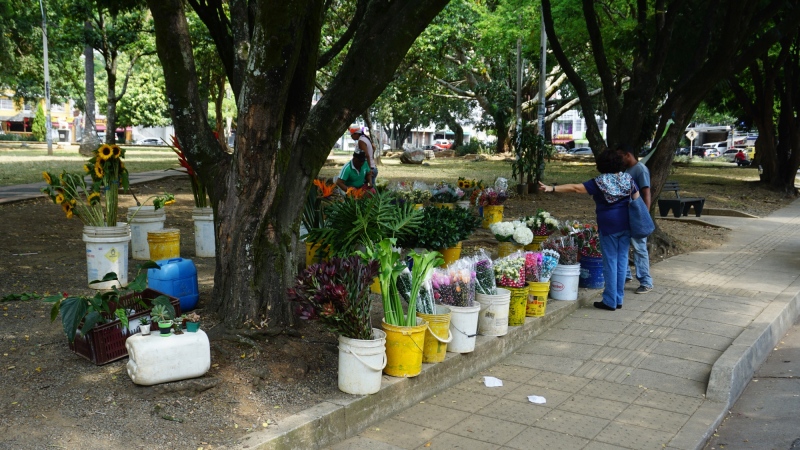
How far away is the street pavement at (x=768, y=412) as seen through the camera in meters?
4.99

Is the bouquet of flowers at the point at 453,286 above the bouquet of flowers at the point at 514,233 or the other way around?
the other way around

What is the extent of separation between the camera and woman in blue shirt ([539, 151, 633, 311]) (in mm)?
7570

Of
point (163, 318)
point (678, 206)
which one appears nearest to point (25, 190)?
point (163, 318)

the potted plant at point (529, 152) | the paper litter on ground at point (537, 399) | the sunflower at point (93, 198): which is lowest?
the paper litter on ground at point (537, 399)

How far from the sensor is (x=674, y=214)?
623 inches

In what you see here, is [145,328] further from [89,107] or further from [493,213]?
[89,107]

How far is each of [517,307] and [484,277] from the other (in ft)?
2.00

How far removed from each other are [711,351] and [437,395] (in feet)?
8.92

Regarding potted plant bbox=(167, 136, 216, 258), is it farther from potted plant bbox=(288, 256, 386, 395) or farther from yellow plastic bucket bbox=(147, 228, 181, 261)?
potted plant bbox=(288, 256, 386, 395)

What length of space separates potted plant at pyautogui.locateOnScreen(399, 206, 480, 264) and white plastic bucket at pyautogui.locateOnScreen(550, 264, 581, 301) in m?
1.09

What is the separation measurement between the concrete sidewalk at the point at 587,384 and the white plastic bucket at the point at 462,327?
0.31ft

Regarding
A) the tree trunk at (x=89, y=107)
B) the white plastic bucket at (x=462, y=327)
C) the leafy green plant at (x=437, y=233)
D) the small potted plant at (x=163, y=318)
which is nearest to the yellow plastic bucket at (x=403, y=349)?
the white plastic bucket at (x=462, y=327)

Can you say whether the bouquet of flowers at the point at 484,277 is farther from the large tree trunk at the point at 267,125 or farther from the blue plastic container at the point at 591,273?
the blue plastic container at the point at 591,273

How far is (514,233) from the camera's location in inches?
322
